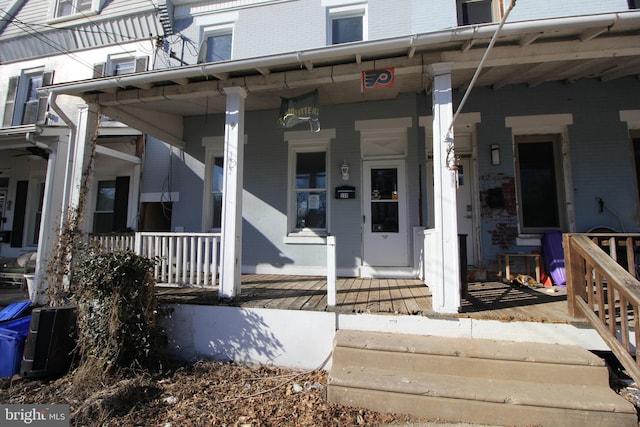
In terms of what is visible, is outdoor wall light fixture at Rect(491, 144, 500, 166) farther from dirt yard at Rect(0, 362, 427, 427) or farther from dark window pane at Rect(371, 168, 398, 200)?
dirt yard at Rect(0, 362, 427, 427)

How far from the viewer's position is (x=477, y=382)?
2.59 m

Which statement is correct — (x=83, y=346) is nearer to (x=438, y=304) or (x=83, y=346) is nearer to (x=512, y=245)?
(x=438, y=304)

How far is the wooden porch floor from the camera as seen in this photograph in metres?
3.21

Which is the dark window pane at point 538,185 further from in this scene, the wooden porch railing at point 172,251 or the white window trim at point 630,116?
the wooden porch railing at point 172,251

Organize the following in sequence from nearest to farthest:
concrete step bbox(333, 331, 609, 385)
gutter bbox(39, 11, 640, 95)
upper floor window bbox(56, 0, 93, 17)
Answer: concrete step bbox(333, 331, 609, 385) < gutter bbox(39, 11, 640, 95) < upper floor window bbox(56, 0, 93, 17)

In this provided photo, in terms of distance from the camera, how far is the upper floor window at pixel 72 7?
7.31m

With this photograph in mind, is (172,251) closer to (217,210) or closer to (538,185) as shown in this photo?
(217,210)

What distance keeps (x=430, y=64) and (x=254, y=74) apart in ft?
7.23

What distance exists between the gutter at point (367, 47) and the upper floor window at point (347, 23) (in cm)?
276

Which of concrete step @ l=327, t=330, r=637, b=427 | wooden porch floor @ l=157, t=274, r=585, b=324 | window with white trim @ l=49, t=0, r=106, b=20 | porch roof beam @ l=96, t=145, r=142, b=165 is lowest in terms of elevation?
concrete step @ l=327, t=330, r=637, b=427

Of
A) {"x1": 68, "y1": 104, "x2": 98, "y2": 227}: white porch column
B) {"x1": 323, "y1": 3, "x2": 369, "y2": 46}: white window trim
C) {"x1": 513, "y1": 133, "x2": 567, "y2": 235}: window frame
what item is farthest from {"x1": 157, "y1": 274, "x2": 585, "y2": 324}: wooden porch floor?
{"x1": 323, "y1": 3, "x2": 369, "y2": 46}: white window trim

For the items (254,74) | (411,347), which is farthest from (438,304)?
(254,74)

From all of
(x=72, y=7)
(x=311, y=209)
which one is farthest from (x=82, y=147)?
(x=72, y=7)

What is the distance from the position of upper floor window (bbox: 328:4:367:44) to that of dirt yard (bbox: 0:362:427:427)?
5.76 meters
